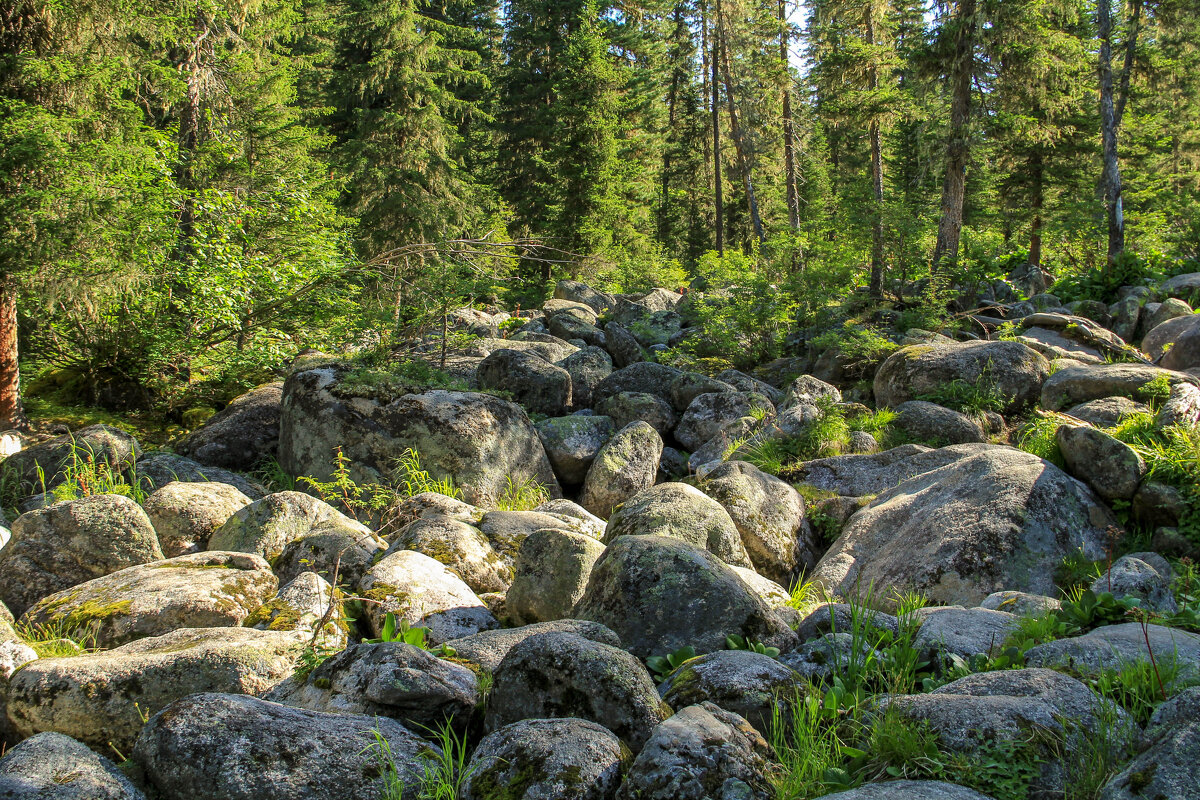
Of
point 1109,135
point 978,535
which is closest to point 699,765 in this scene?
point 978,535

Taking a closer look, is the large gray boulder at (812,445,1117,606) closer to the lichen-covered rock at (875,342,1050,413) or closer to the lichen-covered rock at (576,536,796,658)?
the lichen-covered rock at (576,536,796,658)

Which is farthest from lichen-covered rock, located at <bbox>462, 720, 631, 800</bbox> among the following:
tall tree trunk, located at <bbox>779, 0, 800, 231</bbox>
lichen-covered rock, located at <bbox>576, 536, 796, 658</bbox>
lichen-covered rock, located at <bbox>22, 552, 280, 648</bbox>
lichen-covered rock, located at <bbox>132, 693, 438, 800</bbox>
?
tall tree trunk, located at <bbox>779, 0, 800, 231</bbox>

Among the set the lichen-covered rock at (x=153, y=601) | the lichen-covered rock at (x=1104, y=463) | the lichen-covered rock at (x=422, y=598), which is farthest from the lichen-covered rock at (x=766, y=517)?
the lichen-covered rock at (x=153, y=601)

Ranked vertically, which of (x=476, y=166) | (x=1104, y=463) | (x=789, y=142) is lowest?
(x=1104, y=463)

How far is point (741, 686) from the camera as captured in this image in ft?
10.8

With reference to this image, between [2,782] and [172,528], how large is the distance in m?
3.97

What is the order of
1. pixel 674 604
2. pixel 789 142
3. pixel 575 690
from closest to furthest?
pixel 575 690
pixel 674 604
pixel 789 142

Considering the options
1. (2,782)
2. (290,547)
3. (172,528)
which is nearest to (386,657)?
(2,782)

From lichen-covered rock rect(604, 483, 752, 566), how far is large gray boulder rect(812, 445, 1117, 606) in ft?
3.03

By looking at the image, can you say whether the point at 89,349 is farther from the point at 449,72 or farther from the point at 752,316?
the point at 449,72

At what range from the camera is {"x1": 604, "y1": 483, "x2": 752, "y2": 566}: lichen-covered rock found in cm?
625

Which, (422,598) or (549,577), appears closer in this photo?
(422,598)

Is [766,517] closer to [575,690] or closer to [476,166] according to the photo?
[575,690]

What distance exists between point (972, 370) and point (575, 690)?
330 inches
